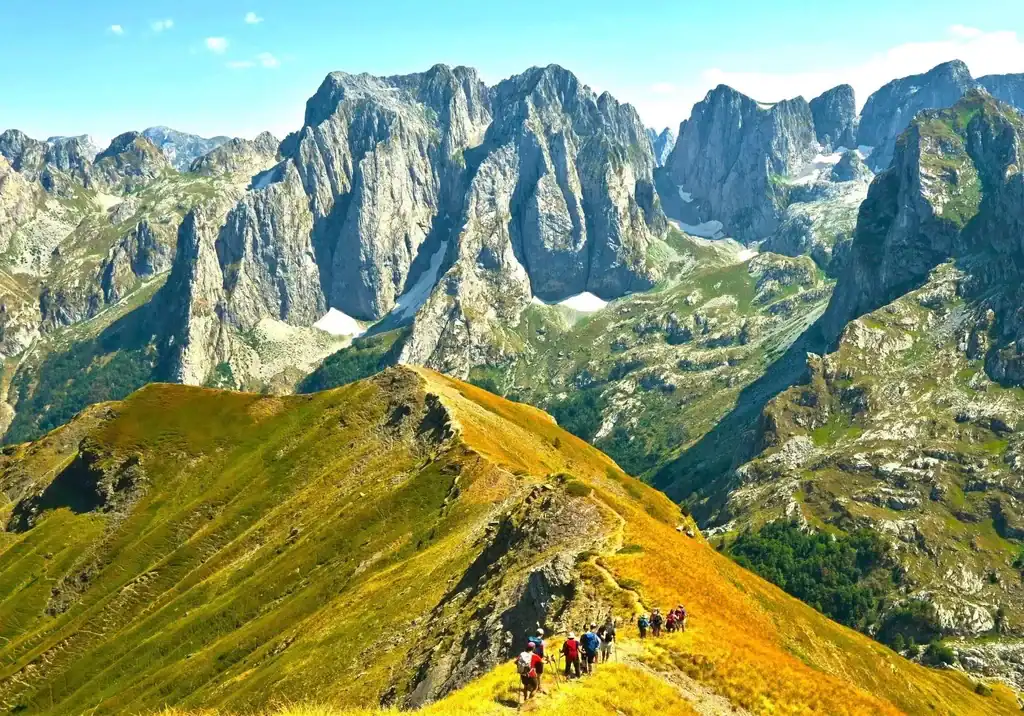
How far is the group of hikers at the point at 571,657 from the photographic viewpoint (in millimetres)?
39031

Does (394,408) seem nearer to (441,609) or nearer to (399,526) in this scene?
(399,526)

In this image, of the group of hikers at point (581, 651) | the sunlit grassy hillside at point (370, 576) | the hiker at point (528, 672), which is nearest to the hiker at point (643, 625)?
the group of hikers at point (581, 651)

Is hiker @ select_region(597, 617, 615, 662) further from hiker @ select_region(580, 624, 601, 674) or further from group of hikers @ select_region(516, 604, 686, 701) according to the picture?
hiker @ select_region(580, 624, 601, 674)

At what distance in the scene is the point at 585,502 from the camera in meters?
76.9

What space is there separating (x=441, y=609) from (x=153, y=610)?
9383 centimetres

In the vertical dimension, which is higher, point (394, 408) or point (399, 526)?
point (394, 408)

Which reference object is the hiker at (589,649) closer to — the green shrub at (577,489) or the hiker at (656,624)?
the hiker at (656,624)

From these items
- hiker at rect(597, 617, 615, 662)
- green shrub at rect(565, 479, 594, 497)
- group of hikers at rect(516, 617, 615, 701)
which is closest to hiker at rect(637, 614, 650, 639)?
group of hikers at rect(516, 617, 615, 701)

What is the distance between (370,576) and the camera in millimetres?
105250

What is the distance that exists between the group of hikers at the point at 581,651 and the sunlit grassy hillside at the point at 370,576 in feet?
4.52

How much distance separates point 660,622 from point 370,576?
2545 inches

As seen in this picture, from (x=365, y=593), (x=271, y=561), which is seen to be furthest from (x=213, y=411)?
(x=365, y=593)

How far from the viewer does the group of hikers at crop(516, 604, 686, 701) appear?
3909cm

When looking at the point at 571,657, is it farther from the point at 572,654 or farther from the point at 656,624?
the point at 656,624
